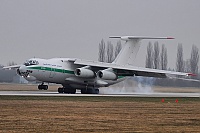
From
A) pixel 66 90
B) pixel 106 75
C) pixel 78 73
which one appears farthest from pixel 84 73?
pixel 66 90

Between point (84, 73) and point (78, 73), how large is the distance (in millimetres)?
541

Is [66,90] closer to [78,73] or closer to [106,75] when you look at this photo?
[78,73]

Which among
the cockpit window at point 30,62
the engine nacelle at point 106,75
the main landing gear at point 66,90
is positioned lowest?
the main landing gear at point 66,90

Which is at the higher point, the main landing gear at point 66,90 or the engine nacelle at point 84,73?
the engine nacelle at point 84,73

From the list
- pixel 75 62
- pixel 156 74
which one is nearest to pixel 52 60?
pixel 75 62

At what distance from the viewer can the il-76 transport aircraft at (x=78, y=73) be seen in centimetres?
4478

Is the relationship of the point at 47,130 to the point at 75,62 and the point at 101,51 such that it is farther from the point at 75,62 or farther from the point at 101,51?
the point at 101,51

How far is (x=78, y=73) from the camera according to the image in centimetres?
4634

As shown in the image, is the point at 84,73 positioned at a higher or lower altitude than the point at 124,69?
lower

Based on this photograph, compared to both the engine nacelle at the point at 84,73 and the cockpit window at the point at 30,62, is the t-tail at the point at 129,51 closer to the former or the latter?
the engine nacelle at the point at 84,73

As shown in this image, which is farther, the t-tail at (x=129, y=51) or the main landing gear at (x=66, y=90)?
the t-tail at (x=129, y=51)

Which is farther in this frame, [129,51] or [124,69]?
[129,51]

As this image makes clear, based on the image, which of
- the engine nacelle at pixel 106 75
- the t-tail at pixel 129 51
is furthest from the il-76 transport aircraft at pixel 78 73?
the t-tail at pixel 129 51

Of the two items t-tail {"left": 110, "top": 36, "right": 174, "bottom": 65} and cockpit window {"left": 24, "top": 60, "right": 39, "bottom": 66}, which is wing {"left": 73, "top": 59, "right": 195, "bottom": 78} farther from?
cockpit window {"left": 24, "top": 60, "right": 39, "bottom": 66}
